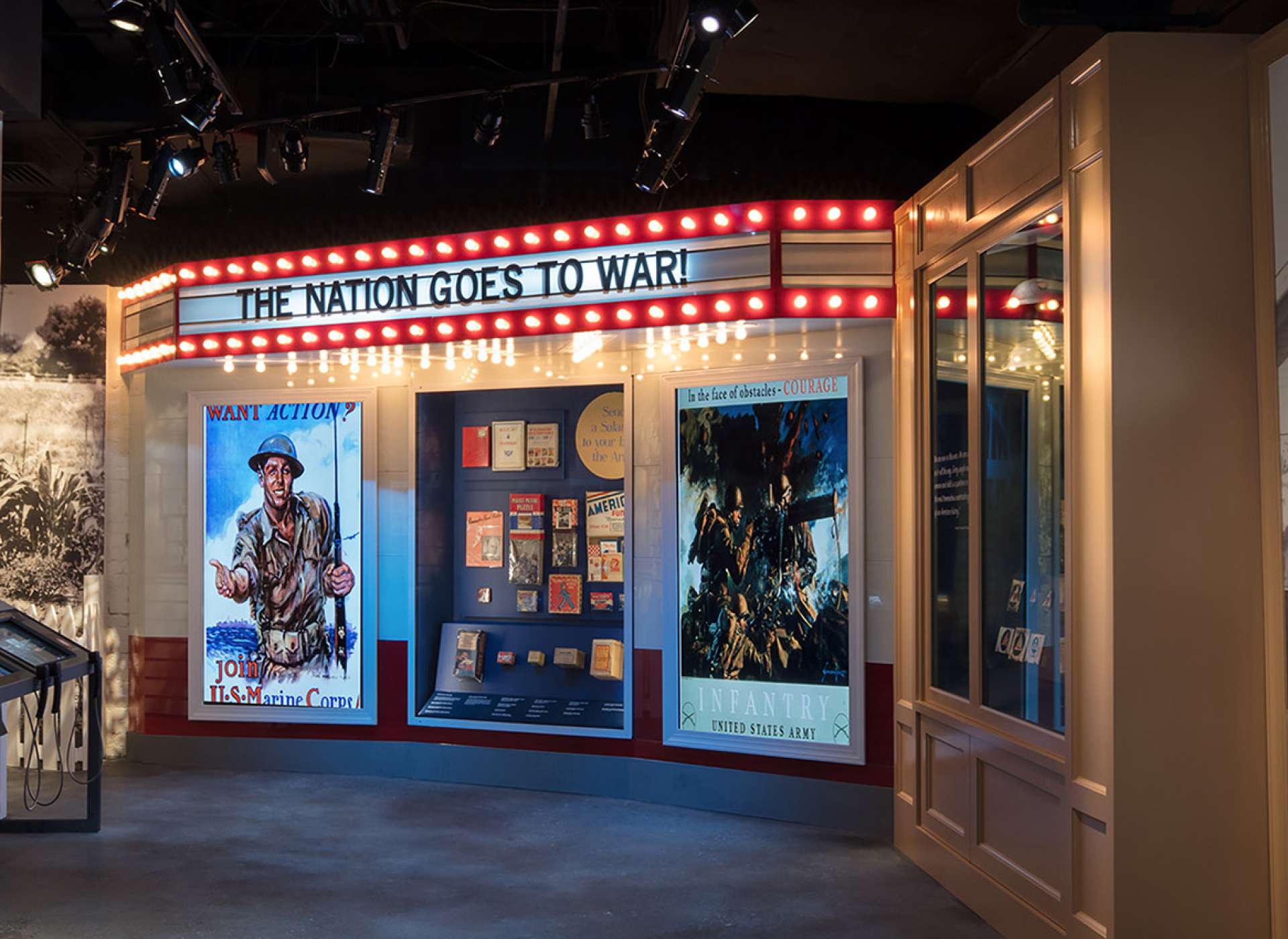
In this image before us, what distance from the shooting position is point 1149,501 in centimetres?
444

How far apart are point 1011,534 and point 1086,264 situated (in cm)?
129

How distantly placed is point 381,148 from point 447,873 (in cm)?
427

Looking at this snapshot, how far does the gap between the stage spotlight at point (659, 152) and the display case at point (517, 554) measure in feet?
4.75

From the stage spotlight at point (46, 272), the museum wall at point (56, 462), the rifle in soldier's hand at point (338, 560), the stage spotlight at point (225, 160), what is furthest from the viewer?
the museum wall at point (56, 462)

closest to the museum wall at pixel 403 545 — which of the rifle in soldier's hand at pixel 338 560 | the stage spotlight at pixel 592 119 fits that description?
the rifle in soldier's hand at pixel 338 560

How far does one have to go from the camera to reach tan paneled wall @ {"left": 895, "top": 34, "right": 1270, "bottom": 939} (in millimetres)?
4363

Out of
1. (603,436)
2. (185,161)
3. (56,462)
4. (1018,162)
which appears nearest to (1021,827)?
(1018,162)

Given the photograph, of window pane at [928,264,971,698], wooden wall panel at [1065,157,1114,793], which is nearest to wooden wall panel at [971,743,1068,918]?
wooden wall panel at [1065,157,1114,793]

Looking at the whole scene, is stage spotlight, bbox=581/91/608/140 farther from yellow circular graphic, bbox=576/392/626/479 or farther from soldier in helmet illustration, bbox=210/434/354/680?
soldier in helmet illustration, bbox=210/434/354/680

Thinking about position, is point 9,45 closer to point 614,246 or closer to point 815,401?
point 614,246

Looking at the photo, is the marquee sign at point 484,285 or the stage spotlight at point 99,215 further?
the stage spotlight at point 99,215

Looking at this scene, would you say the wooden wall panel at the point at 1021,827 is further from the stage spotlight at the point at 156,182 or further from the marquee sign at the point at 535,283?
the stage spotlight at the point at 156,182

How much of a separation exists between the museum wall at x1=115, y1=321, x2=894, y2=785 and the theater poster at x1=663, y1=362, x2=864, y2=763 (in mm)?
109

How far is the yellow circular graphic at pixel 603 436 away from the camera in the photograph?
8492 mm
